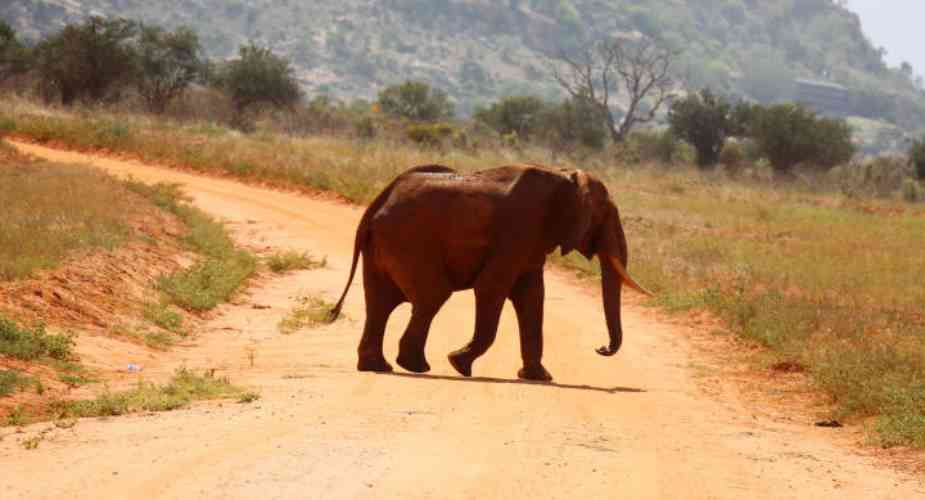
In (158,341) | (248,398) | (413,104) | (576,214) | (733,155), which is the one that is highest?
(576,214)

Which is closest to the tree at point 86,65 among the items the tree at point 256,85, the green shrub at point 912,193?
the tree at point 256,85

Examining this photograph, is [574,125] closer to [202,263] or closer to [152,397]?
[202,263]

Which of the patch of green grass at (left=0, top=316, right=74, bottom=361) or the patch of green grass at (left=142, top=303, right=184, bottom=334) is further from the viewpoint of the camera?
the patch of green grass at (left=142, top=303, right=184, bottom=334)

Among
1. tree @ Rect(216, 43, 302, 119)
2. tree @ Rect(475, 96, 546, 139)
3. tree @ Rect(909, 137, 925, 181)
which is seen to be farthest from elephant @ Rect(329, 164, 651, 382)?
tree @ Rect(475, 96, 546, 139)

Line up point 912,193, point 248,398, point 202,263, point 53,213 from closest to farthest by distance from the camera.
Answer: point 248,398 < point 53,213 < point 202,263 < point 912,193

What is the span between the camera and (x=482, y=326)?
10852 millimetres

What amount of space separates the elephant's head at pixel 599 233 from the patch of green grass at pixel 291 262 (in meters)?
8.29

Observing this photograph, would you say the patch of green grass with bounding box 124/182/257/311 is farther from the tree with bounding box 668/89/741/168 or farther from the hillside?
the hillside

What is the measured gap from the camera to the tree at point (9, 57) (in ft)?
185

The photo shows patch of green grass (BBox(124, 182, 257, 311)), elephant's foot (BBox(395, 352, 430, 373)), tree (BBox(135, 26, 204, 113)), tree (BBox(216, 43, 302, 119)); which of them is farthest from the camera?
tree (BBox(216, 43, 302, 119))

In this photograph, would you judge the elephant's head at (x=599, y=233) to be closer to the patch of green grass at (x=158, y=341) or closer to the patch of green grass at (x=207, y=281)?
the patch of green grass at (x=158, y=341)

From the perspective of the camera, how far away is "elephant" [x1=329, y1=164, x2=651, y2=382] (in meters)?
10.7

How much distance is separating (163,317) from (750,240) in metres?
15.8

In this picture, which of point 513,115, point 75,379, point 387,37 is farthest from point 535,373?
point 387,37
